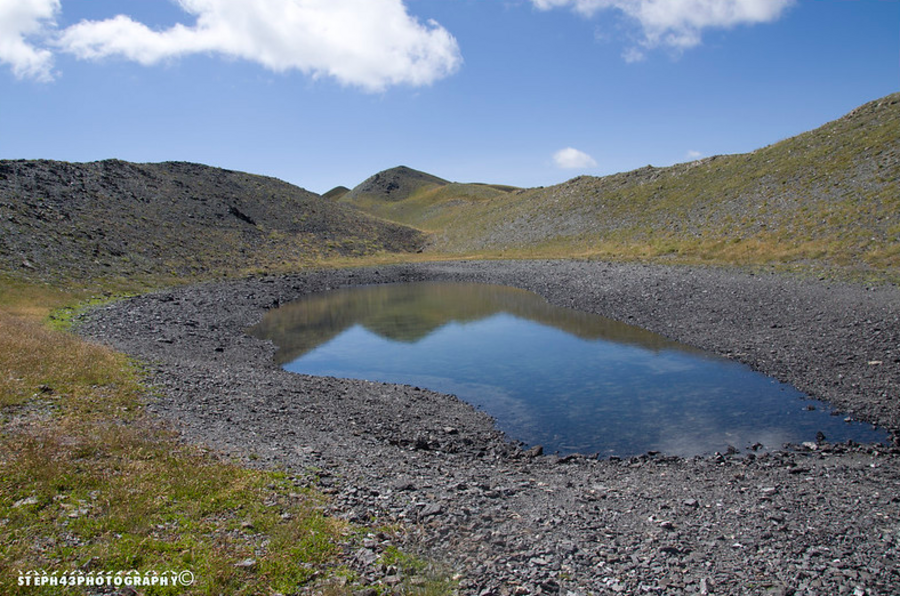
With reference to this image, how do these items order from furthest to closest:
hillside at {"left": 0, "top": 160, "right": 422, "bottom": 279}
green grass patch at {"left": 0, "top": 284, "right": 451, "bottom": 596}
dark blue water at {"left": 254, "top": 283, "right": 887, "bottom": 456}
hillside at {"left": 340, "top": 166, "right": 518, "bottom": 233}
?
1. hillside at {"left": 340, "top": 166, "right": 518, "bottom": 233}
2. hillside at {"left": 0, "top": 160, "right": 422, "bottom": 279}
3. dark blue water at {"left": 254, "top": 283, "right": 887, "bottom": 456}
4. green grass patch at {"left": 0, "top": 284, "right": 451, "bottom": 596}

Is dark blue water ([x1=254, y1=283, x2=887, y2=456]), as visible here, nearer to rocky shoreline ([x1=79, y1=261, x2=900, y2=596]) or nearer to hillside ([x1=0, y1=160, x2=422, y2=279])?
rocky shoreline ([x1=79, y1=261, x2=900, y2=596])

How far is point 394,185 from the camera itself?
596ft

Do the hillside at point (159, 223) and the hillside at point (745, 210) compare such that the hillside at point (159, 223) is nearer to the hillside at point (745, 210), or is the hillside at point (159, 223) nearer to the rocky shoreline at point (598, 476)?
the hillside at point (745, 210)

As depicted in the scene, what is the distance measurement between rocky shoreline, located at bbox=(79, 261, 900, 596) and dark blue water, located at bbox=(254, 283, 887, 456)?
1159mm

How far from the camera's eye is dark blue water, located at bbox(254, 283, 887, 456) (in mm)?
14953

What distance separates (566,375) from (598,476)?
10.1 m

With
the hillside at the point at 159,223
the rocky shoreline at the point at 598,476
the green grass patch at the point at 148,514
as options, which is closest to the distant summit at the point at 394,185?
the hillside at the point at 159,223

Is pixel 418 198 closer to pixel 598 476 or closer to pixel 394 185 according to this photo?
pixel 394 185

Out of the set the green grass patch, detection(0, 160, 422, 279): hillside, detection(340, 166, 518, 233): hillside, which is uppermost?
detection(340, 166, 518, 233): hillside

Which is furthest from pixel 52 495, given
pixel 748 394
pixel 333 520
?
pixel 748 394

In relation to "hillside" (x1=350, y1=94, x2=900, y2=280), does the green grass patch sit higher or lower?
lower

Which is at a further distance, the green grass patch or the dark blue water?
the dark blue water

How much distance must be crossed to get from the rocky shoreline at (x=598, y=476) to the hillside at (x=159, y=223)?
27.2 m

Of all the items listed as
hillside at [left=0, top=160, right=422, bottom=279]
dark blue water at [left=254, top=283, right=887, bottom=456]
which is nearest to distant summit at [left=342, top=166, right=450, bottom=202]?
hillside at [left=0, top=160, right=422, bottom=279]
